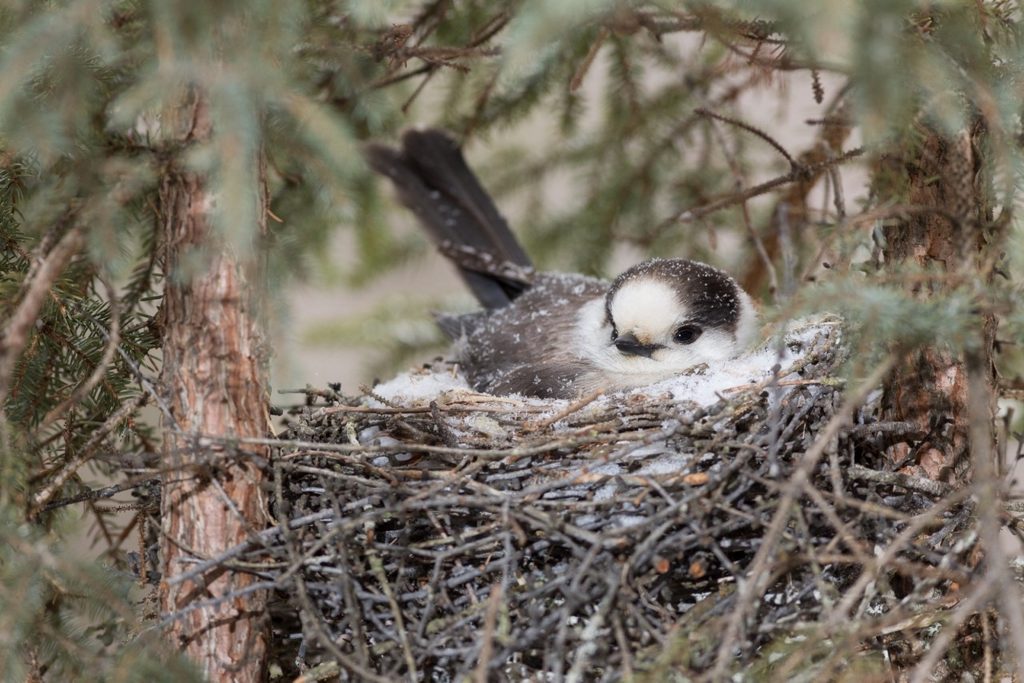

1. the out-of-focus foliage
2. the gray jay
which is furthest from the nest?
the gray jay

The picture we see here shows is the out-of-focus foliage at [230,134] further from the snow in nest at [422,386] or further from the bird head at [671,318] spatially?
the snow in nest at [422,386]

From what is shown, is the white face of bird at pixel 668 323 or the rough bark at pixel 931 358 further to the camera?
the white face of bird at pixel 668 323

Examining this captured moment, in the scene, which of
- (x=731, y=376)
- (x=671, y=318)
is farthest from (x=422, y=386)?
(x=731, y=376)

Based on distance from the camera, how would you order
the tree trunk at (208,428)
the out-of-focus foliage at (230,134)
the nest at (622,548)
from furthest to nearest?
the tree trunk at (208,428) < the nest at (622,548) < the out-of-focus foliage at (230,134)

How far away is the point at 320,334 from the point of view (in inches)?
148

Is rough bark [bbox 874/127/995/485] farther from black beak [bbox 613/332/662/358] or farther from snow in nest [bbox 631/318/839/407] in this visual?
black beak [bbox 613/332/662/358]

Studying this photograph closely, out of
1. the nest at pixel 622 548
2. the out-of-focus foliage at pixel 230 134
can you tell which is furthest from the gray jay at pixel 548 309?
the nest at pixel 622 548

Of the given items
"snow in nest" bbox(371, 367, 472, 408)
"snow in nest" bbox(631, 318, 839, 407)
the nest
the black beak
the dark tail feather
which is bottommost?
the nest

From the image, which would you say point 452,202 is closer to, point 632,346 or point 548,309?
point 548,309

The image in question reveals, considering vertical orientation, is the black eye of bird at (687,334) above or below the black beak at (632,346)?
below

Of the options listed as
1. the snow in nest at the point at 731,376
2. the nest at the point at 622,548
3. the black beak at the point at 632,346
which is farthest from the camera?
the black beak at the point at 632,346

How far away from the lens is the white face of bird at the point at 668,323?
2.61 m

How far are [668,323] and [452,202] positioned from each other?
3.44ft

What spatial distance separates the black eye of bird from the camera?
2.66 metres
